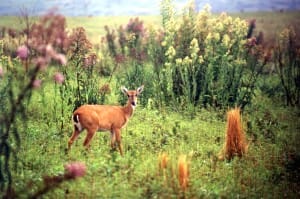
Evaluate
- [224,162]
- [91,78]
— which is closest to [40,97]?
[91,78]

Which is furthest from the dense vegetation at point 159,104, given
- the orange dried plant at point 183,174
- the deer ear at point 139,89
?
the deer ear at point 139,89

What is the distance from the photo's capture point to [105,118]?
4.56 metres

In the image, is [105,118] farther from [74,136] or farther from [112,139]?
[74,136]

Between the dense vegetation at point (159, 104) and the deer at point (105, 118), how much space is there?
6 centimetres

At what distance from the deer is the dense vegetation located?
62 mm

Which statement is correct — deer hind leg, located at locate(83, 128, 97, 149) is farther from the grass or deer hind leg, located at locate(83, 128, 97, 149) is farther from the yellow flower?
the yellow flower

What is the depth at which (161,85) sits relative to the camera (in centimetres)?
496

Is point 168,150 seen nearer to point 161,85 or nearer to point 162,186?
point 162,186

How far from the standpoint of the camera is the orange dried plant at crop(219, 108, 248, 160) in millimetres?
4594

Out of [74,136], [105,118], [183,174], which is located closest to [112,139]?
[105,118]

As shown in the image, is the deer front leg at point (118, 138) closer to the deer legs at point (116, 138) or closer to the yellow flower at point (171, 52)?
the deer legs at point (116, 138)

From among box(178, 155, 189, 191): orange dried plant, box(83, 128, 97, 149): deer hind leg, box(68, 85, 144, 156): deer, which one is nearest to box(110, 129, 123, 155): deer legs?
box(68, 85, 144, 156): deer

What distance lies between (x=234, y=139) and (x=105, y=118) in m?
0.97

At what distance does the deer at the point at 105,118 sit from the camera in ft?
14.4
